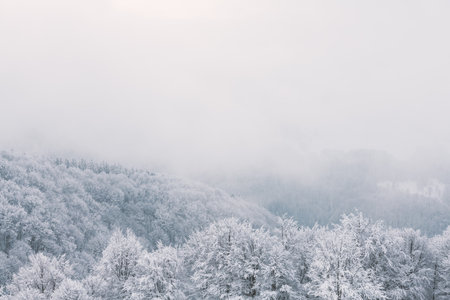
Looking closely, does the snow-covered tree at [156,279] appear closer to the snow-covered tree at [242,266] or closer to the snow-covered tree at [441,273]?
the snow-covered tree at [242,266]

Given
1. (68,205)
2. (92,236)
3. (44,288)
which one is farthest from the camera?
(68,205)

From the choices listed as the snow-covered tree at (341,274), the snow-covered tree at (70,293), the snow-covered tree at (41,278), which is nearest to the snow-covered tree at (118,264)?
the snow-covered tree at (41,278)

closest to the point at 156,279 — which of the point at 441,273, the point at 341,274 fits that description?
the point at 341,274

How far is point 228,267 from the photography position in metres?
42.1

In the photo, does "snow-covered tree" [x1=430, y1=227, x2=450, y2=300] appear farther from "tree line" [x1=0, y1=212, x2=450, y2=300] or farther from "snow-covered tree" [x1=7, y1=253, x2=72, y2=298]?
"snow-covered tree" [x1=7, y1=253, x2=72, y2=298]

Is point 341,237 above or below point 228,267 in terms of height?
above

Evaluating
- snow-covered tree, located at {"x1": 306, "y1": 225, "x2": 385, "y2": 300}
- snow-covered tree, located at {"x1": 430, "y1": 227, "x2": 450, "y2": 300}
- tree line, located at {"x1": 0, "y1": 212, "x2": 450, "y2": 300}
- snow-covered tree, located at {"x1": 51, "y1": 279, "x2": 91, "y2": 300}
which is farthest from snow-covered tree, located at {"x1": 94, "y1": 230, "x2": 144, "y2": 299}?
snow-covered tree, located at {"x1": 430, "y1": 227, "x2": 450, "y2": 300}

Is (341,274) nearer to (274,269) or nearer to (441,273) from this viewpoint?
(274,269)

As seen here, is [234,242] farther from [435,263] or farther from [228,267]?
[435,263]

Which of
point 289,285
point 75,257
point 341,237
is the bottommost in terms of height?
point 75,257

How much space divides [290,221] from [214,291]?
12520 mm

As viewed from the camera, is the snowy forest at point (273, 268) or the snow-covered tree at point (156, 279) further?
the snow-covered tree at point (156, 279)

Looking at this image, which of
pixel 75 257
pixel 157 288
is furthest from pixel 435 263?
pixel 75 257

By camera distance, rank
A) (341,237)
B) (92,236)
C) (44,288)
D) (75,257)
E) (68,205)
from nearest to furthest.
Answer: (341,237), (44,288), (75,257), (92,236), (68,205)
